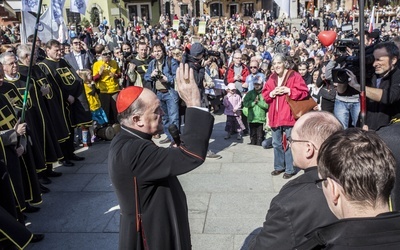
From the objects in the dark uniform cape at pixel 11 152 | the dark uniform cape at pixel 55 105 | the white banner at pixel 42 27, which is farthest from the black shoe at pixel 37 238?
the white banner at pixel 42 27

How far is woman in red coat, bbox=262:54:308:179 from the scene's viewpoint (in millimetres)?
5793

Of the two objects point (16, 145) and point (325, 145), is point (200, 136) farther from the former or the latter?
point (16, 145)

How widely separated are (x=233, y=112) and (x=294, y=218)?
19.9 ft

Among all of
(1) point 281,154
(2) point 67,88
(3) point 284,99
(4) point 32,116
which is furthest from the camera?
(2) point 67,88

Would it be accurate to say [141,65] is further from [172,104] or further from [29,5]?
[29,5]

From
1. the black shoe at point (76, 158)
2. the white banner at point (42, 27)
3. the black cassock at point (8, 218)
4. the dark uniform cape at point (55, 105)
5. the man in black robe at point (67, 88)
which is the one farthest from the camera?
the white banner at point (42, 27)

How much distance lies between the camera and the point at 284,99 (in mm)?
5875

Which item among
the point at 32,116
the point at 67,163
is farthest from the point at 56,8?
the point at 32,116

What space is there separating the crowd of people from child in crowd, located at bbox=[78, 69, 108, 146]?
0.8 inches

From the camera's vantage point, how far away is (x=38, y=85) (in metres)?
6.00

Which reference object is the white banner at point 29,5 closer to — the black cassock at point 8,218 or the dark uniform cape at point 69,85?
the dark uniform cape at point 69,85

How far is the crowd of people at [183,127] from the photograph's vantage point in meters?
1.95

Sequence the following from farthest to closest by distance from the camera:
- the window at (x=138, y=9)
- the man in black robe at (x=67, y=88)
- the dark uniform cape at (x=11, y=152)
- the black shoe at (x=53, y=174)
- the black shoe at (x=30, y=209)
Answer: the window at (x=138, y=9) < the man in black robe at (x=67, y=88) < the black shoe at (x=53, y=174) < the black shoe at (x=30, y=209) < the dark uniform cape at (x=11, y=152)

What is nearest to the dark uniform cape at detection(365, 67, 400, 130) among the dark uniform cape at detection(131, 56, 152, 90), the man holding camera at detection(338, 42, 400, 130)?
the man holding camera at detection(338, 42, 400, 130)
